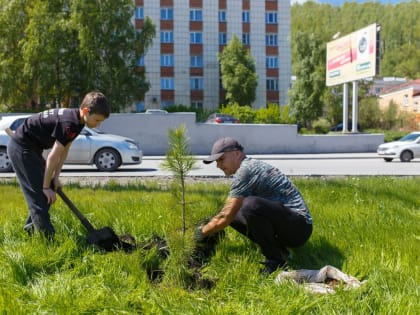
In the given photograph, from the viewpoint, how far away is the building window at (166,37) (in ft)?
179

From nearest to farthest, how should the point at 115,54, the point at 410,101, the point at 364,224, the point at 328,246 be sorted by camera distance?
the point at 328,246
the point at 364,224
the point at 115,54
the point at 410,101

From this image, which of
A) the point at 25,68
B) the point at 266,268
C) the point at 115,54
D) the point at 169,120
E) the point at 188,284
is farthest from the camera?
the point at 115,54

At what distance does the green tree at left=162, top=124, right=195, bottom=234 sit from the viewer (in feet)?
12.1

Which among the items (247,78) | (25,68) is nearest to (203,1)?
(247,78)

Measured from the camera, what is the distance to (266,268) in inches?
159

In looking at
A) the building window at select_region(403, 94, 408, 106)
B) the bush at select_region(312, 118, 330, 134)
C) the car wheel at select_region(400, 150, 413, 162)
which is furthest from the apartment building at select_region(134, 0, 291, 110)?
the car wheel at select_region(400, 150, 413, 162)

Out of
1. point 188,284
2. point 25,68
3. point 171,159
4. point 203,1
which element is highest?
point 203,1

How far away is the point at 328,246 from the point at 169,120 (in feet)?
71.5

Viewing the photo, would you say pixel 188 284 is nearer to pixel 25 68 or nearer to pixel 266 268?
pixel 266 268

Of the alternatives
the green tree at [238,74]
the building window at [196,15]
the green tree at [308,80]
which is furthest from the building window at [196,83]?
the green tree at [308,80]

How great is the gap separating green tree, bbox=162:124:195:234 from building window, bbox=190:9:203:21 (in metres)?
53.5

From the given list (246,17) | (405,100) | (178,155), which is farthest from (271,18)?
(178,155)

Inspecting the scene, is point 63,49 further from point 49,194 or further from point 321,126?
point 49,194

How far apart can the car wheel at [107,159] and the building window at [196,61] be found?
1654 inches
